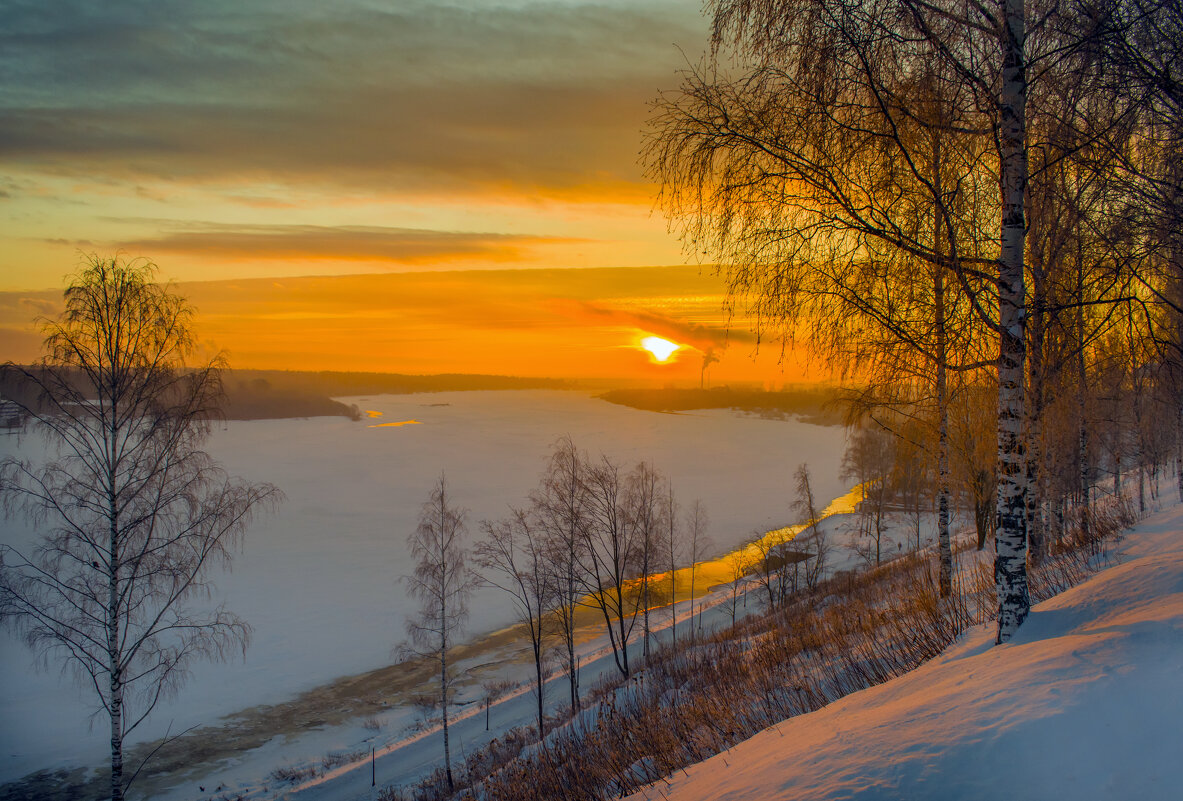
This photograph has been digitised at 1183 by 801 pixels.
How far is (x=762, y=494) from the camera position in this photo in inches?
2429

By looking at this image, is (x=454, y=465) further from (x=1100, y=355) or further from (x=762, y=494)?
(x=1100, y=355)

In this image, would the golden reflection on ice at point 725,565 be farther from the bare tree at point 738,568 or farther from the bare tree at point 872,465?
the bare tree at point 872,465

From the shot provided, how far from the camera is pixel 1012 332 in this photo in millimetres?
4484

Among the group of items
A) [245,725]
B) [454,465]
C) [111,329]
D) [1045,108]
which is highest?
[1045,108]

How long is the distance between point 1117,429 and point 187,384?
28.4 metres

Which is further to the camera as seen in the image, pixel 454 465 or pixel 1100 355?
pixel 454 465

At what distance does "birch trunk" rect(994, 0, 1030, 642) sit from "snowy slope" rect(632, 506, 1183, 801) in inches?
12.5

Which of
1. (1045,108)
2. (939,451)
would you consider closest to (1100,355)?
(939,451)

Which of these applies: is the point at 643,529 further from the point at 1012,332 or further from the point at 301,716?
the point at 1012,332

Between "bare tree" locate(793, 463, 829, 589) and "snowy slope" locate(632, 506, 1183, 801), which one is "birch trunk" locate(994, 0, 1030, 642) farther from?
"bare tree" locate(793, 463, 829, 589)

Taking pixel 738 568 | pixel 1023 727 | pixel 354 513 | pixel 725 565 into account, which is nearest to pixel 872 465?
pixel 725 565

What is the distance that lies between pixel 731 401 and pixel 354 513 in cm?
13262

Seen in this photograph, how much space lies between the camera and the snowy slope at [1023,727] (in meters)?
2.55

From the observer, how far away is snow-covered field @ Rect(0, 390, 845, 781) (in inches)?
938
